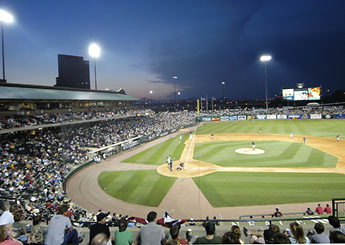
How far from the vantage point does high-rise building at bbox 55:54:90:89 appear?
218 ft

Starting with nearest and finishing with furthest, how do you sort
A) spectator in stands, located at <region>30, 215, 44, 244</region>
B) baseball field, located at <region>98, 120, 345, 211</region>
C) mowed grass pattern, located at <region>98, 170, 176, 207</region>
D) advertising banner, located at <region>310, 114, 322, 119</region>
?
spectator in stands, located at <region>30, 215, 44, 244</region>
baseball field, located at <region>98, 120, 345, 211</region>
mowed grass pattern, located at <region>98, 170, 176, 207</region>
advertising banner, located at <region>310, 114, 322, 119</region>

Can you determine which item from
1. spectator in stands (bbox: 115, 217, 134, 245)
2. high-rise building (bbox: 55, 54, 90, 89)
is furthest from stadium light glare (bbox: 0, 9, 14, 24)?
high-rise building (bbox: 55, 54, 90, 89)

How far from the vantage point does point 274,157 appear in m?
25.3

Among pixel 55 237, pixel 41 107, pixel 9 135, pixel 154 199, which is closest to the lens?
pixel 55 237

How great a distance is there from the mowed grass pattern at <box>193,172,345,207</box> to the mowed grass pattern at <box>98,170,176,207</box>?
3.29 meters

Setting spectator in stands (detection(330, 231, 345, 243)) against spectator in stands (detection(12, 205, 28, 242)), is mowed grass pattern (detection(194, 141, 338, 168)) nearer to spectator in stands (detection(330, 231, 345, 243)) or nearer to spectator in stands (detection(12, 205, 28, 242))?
spectator in stands (detection(12, 205, 28, 242))

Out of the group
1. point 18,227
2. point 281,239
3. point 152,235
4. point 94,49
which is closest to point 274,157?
point 281,239

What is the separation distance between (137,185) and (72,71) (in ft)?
202

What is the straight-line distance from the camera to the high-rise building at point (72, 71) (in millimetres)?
66562

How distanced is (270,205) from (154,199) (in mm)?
7993

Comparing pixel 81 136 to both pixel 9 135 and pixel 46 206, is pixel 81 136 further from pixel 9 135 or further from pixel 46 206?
pixel 46 206

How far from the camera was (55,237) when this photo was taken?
4293mm

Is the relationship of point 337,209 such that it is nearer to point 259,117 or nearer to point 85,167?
point 85,167

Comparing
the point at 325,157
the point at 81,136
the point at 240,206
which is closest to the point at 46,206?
the point at 240,206
